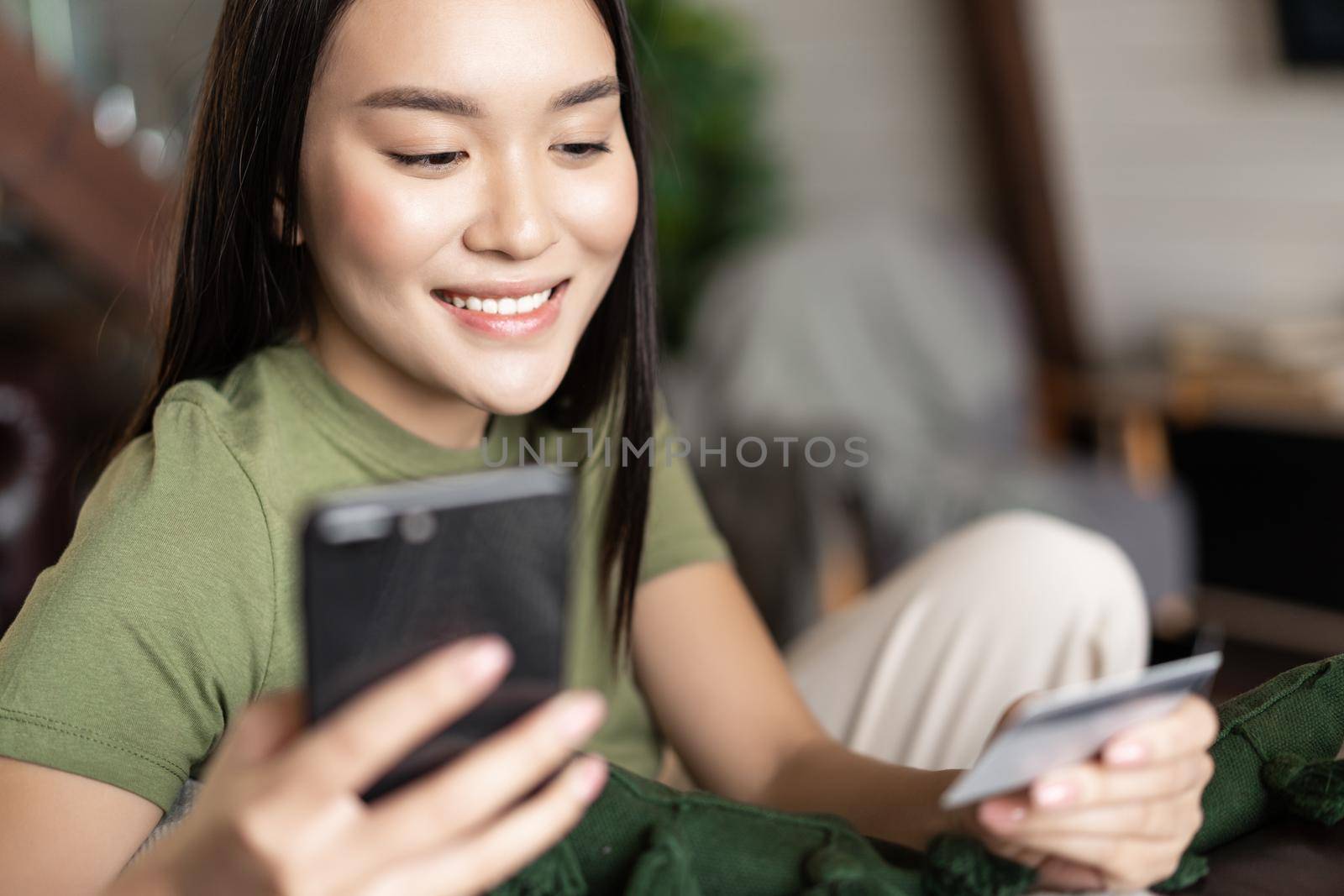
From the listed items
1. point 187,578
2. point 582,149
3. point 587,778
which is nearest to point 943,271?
point 582,149

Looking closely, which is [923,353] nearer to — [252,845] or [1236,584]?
[1236,584]

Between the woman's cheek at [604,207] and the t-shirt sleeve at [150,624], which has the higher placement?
the woman's cheek at [604,207]

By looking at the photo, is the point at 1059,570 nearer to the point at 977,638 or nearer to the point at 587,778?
the point at 977,638

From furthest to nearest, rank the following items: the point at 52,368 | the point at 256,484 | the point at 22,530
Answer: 1. the point at 52,368
2. the point at 22,530
3. the point at 256,484

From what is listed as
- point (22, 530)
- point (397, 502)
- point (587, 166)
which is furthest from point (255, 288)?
point (22, 530)

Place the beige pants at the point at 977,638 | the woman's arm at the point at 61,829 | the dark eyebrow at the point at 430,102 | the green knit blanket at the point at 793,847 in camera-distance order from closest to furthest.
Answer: the green knit blanket at the point at 793,847 → the woman's arm at the point at 61,829 → the dark eyebrow at the point at 430,102 → the beige pants at the point at 977,638

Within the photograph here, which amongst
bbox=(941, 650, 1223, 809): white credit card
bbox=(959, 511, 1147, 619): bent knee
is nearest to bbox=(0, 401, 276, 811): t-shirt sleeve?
bbox=(941, 650, 1223, 809): white credit card

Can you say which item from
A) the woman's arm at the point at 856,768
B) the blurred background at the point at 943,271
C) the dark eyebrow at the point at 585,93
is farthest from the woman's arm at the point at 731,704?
the blurred background at the point at 943,271

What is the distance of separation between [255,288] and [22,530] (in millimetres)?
1618

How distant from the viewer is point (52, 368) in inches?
104

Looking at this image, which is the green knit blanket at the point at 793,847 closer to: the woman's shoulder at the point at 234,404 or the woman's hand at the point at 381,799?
the woman's hand at the point at 381,799

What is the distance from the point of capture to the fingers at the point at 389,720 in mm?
516

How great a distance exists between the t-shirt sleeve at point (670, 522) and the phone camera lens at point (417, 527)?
0.67 m

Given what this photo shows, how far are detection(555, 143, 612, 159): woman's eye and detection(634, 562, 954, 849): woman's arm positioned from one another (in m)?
0.39
